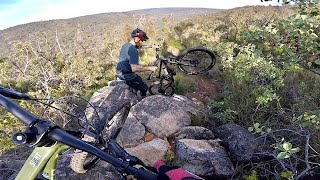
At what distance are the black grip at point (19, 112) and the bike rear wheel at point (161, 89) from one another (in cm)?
578

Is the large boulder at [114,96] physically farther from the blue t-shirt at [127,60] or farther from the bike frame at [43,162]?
the bike frame at [43,162]

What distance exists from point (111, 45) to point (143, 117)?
8.69 metres

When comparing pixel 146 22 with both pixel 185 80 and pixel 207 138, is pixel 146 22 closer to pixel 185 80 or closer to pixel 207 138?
pixel 185 80

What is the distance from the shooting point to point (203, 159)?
4977mm

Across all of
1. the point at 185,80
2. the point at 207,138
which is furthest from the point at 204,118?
the point at 185,80

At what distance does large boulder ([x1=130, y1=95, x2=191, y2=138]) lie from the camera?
19.8 ft

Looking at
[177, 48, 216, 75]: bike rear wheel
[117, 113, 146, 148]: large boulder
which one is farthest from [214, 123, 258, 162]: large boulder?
[177, 48, 216, 75]: bike rear wheel

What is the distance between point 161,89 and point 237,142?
260 centimetres

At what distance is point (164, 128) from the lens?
19.7ft

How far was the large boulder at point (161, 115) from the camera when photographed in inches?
237

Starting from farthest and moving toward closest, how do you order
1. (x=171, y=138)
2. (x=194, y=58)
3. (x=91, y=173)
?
(x=194, y=58) → (x=171, y=138) → (x=91, y=173)

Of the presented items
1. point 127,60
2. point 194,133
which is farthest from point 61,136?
point 127,60

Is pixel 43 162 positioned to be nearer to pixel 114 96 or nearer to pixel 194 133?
pixel 194 133

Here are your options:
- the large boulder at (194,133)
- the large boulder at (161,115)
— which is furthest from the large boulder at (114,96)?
the large boulder at (194,133)
